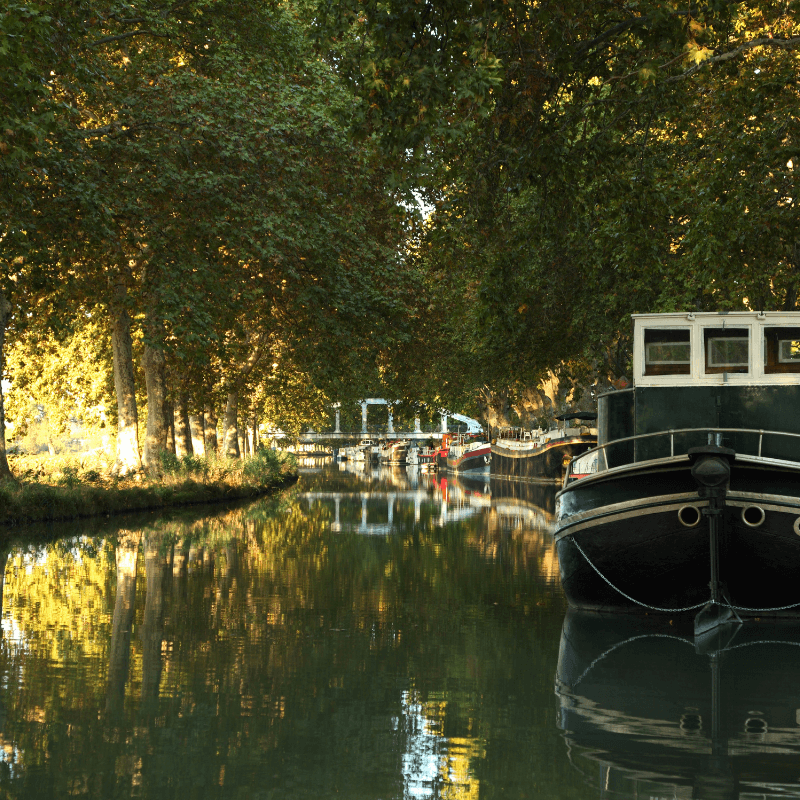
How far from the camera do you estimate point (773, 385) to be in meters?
13.8

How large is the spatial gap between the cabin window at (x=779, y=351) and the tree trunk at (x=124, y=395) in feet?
73.3

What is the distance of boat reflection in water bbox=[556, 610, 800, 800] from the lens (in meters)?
6.33

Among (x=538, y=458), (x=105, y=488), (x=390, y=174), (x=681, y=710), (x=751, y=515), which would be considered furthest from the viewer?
(x=538, y=458)

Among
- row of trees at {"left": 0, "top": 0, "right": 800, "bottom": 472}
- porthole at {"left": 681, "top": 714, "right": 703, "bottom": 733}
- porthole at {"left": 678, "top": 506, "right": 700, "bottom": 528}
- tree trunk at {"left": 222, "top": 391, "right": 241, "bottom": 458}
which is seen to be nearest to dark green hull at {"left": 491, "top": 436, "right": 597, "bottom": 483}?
row of trees at {"left": 0, "top": 0, "right": 800, "bottom": 472}

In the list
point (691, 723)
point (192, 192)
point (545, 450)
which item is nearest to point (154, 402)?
point (192, 192)

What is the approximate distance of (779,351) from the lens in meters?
14.1

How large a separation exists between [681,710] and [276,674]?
3126mm

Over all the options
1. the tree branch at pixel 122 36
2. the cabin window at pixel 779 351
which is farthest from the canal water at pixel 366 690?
the tree branch at pixel 122 36

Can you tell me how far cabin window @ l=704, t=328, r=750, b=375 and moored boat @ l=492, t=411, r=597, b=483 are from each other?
87.9ft

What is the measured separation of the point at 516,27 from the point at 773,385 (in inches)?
205

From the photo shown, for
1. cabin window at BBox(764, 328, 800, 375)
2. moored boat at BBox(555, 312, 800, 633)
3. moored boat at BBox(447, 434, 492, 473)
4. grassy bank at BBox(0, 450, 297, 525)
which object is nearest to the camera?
moored boat at BBox(555, 312, 800, 633)

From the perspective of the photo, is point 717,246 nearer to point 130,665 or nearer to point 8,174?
point 8,174

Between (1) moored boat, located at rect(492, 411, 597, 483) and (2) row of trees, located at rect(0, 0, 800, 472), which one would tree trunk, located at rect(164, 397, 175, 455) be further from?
(1) moored boat, located at rect(492, 411, 597, 483)

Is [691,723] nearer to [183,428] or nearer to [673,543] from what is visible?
[673,543]
